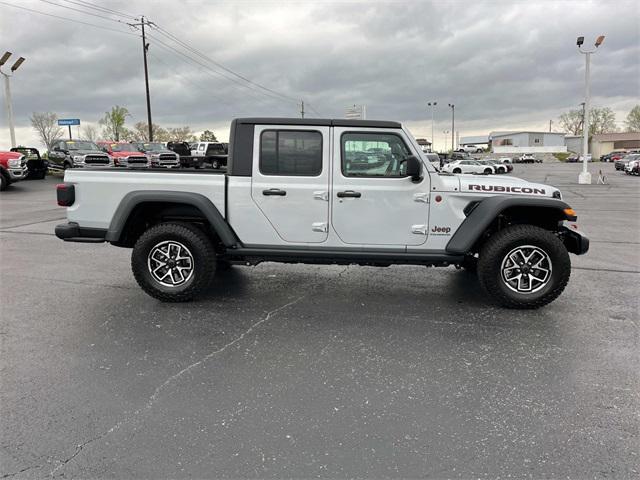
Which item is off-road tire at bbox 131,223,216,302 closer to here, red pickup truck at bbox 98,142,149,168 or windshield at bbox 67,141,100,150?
red pickup truck at bbox 98,142,149,168

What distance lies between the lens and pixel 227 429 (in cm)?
268

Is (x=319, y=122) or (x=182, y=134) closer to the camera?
(x=319, y=122)

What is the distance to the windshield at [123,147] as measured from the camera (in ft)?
83.2

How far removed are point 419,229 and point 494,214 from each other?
725mm

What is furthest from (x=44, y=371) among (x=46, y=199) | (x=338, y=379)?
(x=46, y=199)

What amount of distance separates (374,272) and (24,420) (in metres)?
4.33

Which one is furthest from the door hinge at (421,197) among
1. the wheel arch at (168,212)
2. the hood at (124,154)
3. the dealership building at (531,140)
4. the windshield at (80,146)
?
the dealership building at (531,140)

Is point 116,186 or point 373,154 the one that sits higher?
point 373,154

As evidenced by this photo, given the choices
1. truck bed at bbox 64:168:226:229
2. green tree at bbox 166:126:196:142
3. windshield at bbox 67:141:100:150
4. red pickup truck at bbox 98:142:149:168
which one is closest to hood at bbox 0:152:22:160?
red pickup truck at bbox 98:142:149:168

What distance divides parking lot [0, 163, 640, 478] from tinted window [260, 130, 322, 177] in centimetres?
143

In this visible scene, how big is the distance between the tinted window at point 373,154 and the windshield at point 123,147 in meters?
23.9

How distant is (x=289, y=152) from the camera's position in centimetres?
471

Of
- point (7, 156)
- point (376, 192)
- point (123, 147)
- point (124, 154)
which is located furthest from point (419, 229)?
point (123, 147)

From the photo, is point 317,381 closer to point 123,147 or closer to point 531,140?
point 123,147
